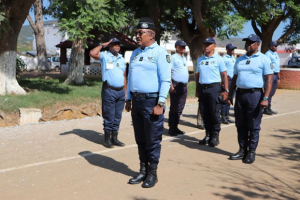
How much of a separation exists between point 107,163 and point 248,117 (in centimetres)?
242

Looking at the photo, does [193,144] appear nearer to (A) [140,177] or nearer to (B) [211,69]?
(B) [211,69]

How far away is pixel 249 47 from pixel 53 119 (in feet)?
23.0

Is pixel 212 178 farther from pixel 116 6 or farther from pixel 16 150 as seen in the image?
pixel 116 6

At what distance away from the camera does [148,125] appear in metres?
5.00

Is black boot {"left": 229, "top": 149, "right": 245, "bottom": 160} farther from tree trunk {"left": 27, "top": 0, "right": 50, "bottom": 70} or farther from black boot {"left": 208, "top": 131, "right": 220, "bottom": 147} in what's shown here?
tree trunk {"left": 27, "top": 0, "right": 50, "bottom": 70}

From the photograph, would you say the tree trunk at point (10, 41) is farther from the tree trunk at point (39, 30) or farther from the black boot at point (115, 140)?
the tree trunk at point (39, 30)

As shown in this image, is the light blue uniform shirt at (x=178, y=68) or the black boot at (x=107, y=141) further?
the light blue uniform shirt at (x=178, y=68)

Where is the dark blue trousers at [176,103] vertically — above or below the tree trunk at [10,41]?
below

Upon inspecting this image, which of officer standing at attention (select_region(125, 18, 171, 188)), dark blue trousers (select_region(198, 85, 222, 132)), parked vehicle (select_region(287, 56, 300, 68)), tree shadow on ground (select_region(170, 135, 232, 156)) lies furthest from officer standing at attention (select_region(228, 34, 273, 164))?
parked vehicle (select_region(287, 56, 300, 68))

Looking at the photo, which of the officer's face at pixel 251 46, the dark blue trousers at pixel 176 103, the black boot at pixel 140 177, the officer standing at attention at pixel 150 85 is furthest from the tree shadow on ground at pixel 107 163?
the officer's face at pixel 251 46

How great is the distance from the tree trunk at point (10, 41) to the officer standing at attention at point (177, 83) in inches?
256

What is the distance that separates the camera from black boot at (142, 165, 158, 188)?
5004 mm

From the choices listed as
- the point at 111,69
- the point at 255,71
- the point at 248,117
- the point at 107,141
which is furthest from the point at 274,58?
the point at 107,141

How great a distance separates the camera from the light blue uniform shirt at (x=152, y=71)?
16.2ft
